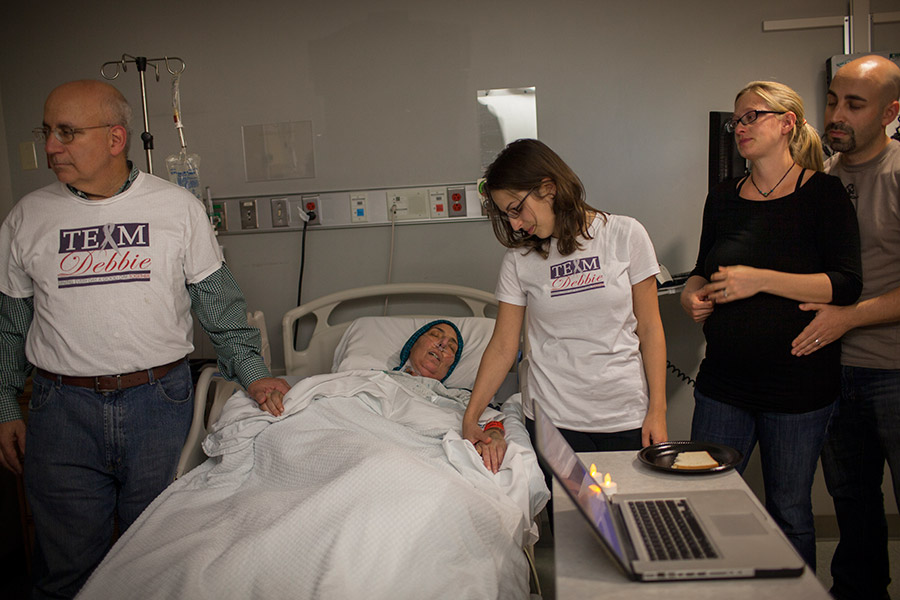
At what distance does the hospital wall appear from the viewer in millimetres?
2896

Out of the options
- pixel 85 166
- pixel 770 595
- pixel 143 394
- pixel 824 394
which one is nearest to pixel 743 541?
pixel 770 595

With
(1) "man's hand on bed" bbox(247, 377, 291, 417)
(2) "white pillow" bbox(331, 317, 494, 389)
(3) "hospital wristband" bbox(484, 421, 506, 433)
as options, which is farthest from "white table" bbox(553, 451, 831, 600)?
(2) "white pillow" bbox(331, 317, 494, 389)

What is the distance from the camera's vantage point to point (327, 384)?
82.2 inches

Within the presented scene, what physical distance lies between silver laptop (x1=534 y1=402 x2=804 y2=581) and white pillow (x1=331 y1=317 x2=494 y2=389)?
141 cm

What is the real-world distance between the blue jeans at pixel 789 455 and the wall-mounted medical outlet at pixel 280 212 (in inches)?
80.5

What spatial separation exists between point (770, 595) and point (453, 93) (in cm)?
245

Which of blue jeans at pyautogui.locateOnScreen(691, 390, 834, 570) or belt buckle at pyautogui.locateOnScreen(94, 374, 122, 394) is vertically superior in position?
belt buckle at pyautogui.locateOnScreen(94, 374, 122, 394)

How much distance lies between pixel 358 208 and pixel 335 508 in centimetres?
174

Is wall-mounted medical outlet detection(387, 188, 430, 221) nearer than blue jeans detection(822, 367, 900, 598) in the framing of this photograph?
No

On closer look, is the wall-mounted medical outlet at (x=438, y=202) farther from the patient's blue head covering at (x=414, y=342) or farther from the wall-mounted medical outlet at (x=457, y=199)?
the patient's blue head covering at (x=414, y=342)

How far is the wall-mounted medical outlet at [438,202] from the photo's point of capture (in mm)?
3020

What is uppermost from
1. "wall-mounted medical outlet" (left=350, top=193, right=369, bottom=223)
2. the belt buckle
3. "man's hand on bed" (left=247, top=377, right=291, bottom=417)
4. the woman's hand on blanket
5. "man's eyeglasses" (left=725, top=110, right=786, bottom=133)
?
"man's eyeglasses" (left=725, top=110, right=786, bottom=133)

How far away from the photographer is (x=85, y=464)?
1849 mm

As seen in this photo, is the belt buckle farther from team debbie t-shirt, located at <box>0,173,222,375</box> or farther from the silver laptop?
the silver laptop
